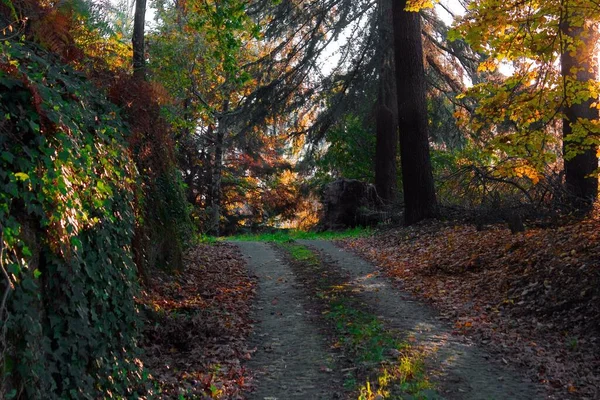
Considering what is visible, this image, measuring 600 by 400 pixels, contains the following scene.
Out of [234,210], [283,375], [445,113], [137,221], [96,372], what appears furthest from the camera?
[234,210]

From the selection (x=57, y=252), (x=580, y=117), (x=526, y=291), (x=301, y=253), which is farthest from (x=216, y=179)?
(x=57, y=252)

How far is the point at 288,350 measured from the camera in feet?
25.8

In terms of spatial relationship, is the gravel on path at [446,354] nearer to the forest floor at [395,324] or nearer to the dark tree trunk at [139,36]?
the forest floor at [395,324]

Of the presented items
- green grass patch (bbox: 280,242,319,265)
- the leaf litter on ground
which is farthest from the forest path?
green grass patch (bbox: 280,242,319,265)

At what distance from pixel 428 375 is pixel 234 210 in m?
28.7

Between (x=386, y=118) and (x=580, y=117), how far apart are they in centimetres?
1151

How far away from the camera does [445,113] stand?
23500 mm

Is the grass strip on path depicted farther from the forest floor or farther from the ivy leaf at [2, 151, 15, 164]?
the ivy leaf at [2, 151, 15, 164]

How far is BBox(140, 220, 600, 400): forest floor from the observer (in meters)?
6.59

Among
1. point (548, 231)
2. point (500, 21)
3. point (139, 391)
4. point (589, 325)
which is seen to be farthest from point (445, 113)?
point (139, 391)

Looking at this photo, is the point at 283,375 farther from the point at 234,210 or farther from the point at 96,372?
the point at 234,210

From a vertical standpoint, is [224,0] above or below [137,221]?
above

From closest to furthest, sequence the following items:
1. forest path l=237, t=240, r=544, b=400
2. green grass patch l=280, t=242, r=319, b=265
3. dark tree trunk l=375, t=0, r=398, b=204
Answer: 1. forest path l=237, t=240, r=544, b=400
2. green grass patch l=280, t=242, r=319, b=265
3. dark tree trunk l=375, t=0, r=398, b=204

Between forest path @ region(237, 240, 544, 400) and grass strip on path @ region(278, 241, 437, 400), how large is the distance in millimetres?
165
